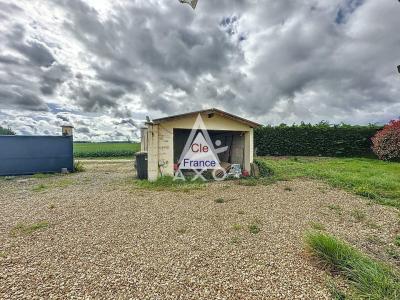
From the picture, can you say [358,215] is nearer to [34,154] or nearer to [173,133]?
[173,133]

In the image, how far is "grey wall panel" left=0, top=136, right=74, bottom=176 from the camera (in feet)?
34.6

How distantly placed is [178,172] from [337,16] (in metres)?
8.73

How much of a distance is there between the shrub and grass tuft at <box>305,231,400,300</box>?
1569cm

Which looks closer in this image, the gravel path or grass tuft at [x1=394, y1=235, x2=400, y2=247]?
the gravel path

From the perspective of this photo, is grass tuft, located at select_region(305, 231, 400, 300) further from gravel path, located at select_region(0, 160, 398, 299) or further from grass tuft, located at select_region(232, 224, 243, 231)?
grass tuft, located at select_region(232, 224, 243, 231)

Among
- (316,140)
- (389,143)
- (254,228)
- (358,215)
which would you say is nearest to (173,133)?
(254,228)

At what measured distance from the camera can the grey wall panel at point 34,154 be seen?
1053 centimetres

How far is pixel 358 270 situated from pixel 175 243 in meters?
2.48

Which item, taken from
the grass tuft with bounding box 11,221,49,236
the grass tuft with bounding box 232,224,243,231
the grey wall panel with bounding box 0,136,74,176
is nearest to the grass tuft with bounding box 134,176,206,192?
the grass tuft with bounding box 232,224,243,231

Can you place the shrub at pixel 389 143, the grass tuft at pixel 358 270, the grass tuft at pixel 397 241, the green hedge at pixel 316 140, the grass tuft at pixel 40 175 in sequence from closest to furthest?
the grass tuft at pixel 358 270
the grass tuft at pixel 397 241
the grass tuft at pixel 40 175
the shrub at pixel 389 143
the green hedge at pixel 316 140

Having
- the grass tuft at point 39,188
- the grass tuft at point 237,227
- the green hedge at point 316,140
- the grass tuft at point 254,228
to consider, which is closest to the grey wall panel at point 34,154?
the grass tuft at point 39,188

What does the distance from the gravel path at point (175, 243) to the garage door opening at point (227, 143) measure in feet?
13.8

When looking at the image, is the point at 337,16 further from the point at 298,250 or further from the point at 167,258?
the point at 167,258

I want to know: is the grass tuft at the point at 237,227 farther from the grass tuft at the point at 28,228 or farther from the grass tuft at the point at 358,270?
the grass tuft at the point at 28,228
